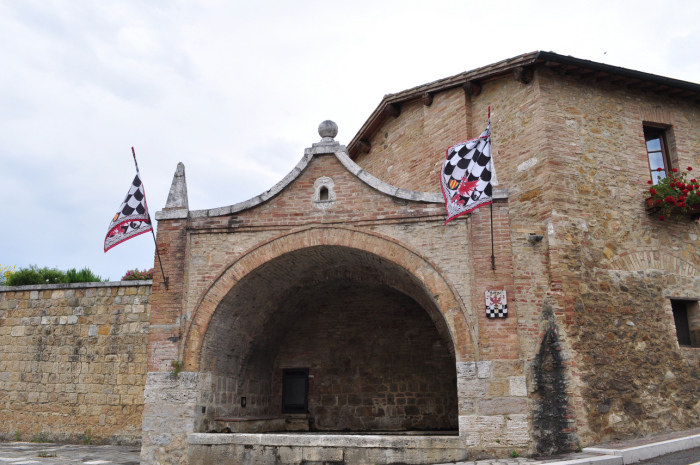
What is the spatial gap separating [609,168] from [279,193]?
599 centimetres

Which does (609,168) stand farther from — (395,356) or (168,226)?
(168,226)

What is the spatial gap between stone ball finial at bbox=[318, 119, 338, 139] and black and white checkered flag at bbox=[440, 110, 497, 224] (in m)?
2.26

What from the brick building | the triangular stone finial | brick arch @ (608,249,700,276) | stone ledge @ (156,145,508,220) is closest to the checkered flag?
the brick building

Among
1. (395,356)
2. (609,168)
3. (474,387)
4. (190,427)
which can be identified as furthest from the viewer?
(395,356)

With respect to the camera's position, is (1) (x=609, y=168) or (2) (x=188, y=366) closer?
(2) (x=188, y=366)

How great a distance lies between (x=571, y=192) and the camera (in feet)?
33.0

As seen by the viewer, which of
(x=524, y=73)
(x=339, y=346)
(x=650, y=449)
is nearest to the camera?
(x=650, y=449)

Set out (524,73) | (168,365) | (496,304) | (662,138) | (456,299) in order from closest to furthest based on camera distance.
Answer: (496,304), (456,299), (168,365), (524,73), (662,138)

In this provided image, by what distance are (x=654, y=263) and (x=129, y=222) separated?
9.16 m

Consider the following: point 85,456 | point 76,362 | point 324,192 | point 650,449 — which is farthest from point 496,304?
point 76,362

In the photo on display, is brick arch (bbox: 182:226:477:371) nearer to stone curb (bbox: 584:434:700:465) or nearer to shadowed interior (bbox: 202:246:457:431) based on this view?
shadowed interior (bbox: 202:246:457:431)

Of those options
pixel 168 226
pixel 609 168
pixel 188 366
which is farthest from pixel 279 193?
pixel 609 168

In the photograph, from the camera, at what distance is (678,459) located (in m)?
7.60

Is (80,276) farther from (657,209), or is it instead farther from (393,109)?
(657,209)
